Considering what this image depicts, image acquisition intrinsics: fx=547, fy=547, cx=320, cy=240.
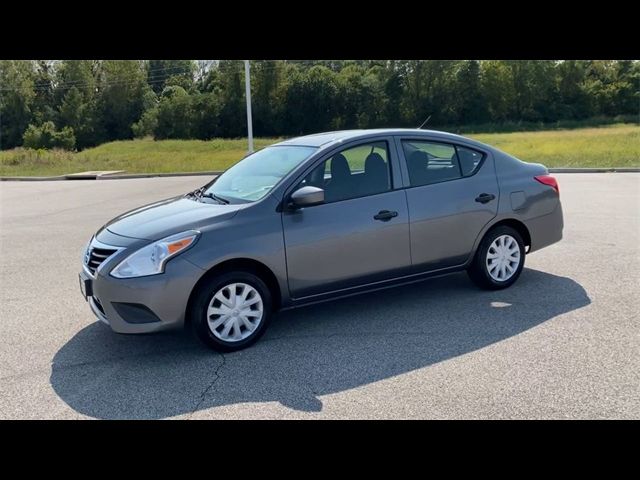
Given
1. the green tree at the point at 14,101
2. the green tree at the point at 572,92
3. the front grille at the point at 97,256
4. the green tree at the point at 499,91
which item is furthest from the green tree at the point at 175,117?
the front grille at the point at 97,256

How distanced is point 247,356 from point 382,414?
1340 millimetres

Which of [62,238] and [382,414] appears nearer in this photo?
[382,414]

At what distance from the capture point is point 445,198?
5.19 m

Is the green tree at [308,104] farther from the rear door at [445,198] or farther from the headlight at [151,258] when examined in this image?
the headlight at [151,258]

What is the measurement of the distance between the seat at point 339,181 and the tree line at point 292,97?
59.4 metres

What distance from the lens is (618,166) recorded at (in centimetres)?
2027

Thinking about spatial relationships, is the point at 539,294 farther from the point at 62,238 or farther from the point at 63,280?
the point at 62,238

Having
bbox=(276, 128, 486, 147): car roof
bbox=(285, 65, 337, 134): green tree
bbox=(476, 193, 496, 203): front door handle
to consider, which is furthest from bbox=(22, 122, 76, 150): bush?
bbox=(476, 193, 496, 203): front door handle

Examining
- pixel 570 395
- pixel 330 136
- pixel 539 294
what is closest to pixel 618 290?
pixel 539 294

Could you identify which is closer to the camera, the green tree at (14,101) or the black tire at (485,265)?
the black tire at (485,265)

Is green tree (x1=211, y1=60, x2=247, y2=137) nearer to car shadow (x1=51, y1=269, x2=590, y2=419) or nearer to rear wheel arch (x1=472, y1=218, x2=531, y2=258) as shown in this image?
rear wheel arch (x1=472, y1=218, x2=531, y2=258)

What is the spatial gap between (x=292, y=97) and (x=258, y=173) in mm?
63954

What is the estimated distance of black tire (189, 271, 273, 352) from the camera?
13.7ft

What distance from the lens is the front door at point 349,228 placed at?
452cm
